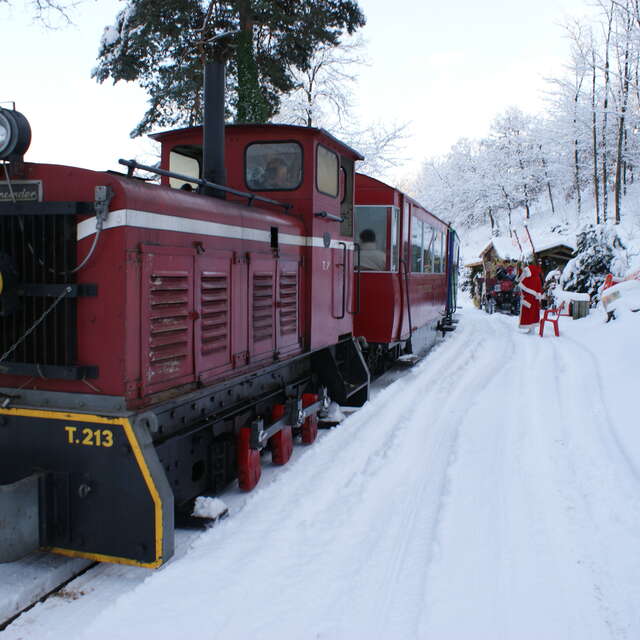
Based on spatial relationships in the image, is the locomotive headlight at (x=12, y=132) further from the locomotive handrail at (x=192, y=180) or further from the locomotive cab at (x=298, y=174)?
the locomotive cab at (x=298, y=174)

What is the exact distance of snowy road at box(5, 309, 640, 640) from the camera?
2.65 meters

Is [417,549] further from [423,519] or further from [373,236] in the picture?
[373,236]

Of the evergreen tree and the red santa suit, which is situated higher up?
the evergreen tree

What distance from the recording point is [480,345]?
39.7 feet

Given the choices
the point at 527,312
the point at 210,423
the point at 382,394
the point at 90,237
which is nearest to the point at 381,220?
the point at 382,394

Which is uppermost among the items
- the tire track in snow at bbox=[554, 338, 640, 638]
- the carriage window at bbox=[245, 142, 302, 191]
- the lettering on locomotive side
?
the carriage window at bbox=[245, 142, 302, 191]

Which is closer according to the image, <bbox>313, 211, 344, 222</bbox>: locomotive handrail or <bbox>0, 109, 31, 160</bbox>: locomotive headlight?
<bbox>0, 109, 31, 160</bbox>: locomotive headlight

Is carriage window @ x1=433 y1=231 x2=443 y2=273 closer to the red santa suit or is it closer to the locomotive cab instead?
the red santa suit

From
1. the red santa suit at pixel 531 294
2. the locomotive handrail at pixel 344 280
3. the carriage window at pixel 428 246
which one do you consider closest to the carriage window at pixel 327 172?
the locomotive handrail at pixel 344 280

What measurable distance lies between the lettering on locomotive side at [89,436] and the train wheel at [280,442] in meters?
1.92

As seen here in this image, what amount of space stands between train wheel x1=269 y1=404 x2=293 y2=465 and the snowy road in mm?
105

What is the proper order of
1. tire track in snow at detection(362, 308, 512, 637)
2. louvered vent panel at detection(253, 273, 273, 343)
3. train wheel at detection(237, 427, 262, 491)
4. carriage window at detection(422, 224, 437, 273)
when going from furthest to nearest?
carriage window at detection(422, 224, 437, 273) → louvered vent panel at detection(253, 273, 273, 343) → train wheel at detection(237, 427, 262, 491) → tire track in snow at detection(362, 308, 512, 637)

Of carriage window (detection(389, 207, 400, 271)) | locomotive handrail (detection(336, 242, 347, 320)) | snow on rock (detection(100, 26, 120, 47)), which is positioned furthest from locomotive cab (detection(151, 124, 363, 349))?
snow on rock (detection(100, 26, 120, 47))

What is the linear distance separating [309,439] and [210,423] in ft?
5.41
